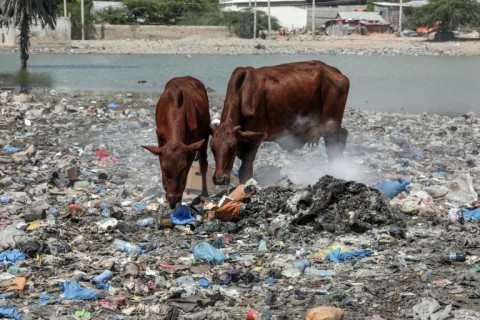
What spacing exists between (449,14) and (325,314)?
6199cm

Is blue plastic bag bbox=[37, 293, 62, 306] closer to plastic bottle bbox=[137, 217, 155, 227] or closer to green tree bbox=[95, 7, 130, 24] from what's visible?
→ plastic bottle bbox=[137, 217, 155, 227]

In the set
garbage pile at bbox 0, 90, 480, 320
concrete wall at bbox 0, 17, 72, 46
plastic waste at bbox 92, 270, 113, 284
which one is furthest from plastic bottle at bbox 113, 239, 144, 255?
concrete wall at bbox 0, 17, 72, 46

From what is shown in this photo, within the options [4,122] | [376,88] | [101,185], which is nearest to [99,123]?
[4,122]

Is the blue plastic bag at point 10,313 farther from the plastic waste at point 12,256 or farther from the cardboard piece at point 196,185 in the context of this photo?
the cardboard piece at point 196,185

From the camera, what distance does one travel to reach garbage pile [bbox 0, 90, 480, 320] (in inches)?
247

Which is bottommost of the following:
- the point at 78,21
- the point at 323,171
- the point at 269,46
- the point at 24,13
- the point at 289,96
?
the point at 323,171

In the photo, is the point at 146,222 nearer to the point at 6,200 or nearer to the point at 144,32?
the point at 6,200

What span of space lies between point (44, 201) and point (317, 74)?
12.0 ft

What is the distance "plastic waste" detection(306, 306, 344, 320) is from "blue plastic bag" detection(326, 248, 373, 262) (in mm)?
1424

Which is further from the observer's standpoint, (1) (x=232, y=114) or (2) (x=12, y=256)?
(1) (x=232, y=114)

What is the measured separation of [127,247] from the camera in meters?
7.60

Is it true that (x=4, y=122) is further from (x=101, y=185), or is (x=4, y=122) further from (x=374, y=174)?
(x=374, y=174)

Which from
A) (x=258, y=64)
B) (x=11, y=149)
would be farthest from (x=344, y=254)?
(x=258, y=64)

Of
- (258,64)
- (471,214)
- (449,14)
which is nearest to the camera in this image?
(471,214)
